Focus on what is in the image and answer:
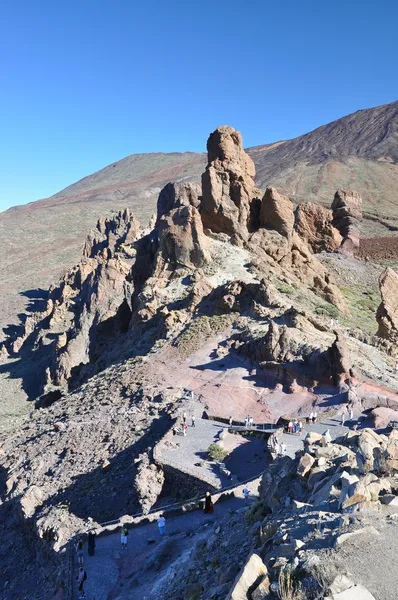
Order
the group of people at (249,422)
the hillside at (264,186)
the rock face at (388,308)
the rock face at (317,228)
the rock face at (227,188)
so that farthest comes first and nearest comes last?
the hillside at (264,186)
the rock face at (317,228)
the rock face at (227,188)
the rock face at (388,308)
the group of people at (249,422)

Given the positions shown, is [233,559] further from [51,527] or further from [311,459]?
[51,527]

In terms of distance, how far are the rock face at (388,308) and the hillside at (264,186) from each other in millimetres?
36213

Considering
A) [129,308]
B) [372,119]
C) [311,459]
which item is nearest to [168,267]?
[129,308]

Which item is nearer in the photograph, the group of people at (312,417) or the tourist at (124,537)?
the tourist at (124,537)

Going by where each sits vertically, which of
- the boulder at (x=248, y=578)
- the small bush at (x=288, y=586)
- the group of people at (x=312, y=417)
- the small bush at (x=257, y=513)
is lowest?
the group of people at (x=312, y=417)

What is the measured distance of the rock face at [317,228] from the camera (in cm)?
3822

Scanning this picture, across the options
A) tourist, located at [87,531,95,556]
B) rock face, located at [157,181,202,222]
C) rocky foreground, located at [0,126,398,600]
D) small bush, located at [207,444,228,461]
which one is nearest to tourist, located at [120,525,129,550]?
tourist, located at [87,531,95,556]

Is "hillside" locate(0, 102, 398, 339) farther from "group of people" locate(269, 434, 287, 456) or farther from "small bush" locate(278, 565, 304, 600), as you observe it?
"small bush" locate(278, 565, 304, 600)

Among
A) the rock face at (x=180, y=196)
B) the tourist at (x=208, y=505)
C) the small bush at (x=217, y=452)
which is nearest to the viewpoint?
the tourist at (x=208, y=505)

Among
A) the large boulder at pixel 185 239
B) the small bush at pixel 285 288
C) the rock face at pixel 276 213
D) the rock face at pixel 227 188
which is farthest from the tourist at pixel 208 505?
the rock face at pixel 276 213

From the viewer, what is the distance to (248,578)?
4527mm

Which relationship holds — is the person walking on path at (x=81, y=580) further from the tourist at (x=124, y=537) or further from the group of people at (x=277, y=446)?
the group of people at (x=277, y=446)

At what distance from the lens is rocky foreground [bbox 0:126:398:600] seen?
10.4 m

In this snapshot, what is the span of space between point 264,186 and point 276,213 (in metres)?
67.8
